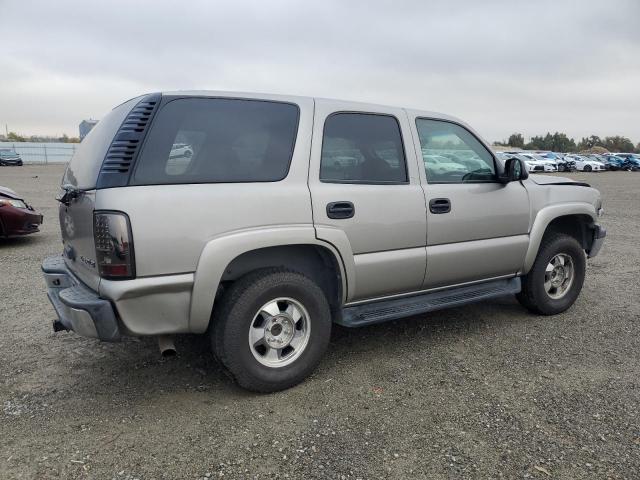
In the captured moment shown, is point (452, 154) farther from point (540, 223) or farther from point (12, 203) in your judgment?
point (12, 203)

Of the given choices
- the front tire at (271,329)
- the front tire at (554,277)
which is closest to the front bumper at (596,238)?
the front tire at (554,277)

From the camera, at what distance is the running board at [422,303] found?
12.1 ft

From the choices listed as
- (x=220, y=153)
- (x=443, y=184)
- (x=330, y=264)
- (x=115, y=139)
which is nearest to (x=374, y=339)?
(x=330, y=264)

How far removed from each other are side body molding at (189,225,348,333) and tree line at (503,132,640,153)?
91375mm

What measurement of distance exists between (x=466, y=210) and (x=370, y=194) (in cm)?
94

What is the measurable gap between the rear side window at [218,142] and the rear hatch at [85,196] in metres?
0.31

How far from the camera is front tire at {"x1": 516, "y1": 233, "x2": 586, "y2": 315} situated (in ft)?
15.5

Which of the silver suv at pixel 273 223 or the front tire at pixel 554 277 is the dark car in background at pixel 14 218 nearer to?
the silver suv at pixel 273 223

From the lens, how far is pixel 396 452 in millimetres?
2729

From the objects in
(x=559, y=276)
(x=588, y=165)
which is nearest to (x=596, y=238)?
(x=559, y=276)

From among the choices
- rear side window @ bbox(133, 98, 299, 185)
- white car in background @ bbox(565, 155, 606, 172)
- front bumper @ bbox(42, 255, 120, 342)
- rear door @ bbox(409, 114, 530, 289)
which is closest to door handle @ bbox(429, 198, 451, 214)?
rear door @ bbox(409, 114, 530, 289)

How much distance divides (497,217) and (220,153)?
7.78 ft

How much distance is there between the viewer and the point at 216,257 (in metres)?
2.98

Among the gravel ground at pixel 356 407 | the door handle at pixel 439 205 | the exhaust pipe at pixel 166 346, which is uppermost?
the door handle at pixel 439 205
